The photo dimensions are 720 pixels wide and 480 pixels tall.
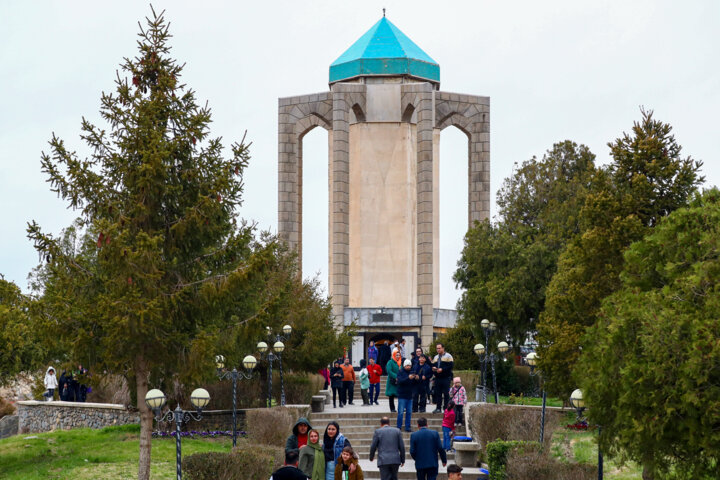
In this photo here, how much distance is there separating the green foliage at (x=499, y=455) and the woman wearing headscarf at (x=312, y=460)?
4.26 meters

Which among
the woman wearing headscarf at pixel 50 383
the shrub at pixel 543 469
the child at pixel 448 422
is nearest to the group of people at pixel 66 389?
the woman wearing headscarf at pixel 50 383

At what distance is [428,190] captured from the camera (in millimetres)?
48562

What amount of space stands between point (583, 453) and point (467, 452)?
2567 mm

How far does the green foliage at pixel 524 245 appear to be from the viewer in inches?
1483

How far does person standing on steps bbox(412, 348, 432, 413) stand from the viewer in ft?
80.9

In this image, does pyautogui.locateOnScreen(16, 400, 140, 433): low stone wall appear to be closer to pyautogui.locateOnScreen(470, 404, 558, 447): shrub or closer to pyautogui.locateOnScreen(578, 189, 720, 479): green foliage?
pyautogui.locateOnScreen(470, 404, 558, 447): shrub

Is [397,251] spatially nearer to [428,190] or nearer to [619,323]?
[428,190]

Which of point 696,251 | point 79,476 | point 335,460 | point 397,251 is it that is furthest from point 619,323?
point 397,251

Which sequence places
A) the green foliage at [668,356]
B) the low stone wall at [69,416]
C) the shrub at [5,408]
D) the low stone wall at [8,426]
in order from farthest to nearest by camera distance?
the shrub at [5,408] < the low stone wall at [8,426] < the low stone wall at [69,416] < the green foliage at [668,356]

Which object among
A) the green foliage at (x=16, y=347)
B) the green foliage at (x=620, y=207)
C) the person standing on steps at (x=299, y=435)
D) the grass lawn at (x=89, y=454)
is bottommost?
the grass lawn at (x=89, y=454)

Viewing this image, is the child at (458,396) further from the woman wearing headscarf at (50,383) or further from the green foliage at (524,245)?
the woman wearing headscarf at (50,383)

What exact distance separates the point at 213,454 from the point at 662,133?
10.7 m

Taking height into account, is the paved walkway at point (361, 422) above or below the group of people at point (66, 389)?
below

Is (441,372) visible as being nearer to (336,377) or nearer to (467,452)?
(467,452)
